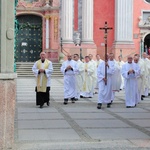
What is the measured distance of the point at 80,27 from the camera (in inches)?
1339

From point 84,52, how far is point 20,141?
24543 mm

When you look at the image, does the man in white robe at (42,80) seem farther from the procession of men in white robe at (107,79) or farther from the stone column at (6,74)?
the stone column at (6,74)

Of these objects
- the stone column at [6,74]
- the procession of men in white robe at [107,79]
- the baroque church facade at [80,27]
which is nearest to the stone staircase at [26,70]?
the baroque church facade at [80,27]

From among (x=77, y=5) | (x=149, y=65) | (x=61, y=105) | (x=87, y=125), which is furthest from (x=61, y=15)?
(x=87, y=125)

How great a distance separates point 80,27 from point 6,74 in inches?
1038

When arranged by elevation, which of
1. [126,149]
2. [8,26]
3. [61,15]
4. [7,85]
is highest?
[61,15]

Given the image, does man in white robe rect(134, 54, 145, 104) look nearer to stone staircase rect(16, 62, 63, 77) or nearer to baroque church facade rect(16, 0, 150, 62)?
stone staircase rect(16, 62, 63, 77)

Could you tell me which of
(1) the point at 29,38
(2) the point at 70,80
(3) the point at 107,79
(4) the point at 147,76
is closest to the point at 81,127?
(3) the point at 107,79

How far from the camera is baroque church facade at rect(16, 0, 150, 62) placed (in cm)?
3334

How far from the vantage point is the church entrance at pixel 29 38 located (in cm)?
3547

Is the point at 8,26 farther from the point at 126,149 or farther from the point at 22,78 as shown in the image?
the point at 22,78

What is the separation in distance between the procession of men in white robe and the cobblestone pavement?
45cm

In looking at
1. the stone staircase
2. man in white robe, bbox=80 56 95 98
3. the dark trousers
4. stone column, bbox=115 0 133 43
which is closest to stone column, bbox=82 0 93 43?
stone column, bbox=115 0 133 43

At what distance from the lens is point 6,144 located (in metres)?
8.02
